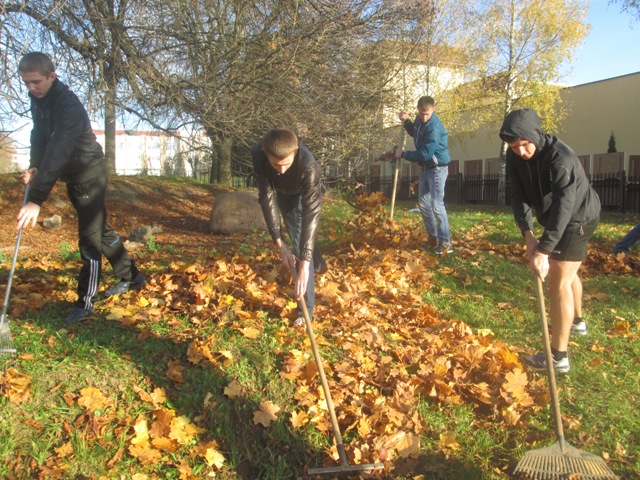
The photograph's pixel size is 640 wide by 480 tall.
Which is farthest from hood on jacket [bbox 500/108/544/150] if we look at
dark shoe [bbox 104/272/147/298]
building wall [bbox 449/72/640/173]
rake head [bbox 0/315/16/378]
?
building wall [bbox 449/72/640/173]

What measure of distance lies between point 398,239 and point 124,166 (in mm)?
40540

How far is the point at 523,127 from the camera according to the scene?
129 inches

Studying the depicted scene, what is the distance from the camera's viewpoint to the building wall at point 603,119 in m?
19.5

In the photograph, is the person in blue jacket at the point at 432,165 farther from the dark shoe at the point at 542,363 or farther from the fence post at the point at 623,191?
the fence post at the point at 623,191

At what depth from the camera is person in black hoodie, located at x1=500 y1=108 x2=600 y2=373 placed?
10.8ft

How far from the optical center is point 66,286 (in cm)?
480

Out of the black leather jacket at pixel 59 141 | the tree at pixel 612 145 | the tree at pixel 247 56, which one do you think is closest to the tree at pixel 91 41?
the tree at pixel 247 56

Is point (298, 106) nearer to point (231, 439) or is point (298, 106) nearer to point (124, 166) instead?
point (231, 439)

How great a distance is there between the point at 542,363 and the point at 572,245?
0.88 meters

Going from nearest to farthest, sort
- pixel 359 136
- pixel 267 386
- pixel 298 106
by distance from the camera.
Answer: pixel 267 386 < pixel 298 106 < pixel 359 136

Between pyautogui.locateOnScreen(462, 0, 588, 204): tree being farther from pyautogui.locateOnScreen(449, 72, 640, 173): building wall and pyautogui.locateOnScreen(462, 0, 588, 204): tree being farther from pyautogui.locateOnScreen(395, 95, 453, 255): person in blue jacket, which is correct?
pyautogui.locateOnScreen(395, 95, 453, 255): person in blue jacket

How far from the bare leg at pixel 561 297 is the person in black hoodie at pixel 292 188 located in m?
1.68

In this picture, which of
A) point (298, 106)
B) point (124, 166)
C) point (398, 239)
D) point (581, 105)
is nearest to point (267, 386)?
point (398, 239)

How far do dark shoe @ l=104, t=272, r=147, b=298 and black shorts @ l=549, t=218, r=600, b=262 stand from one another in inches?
134
